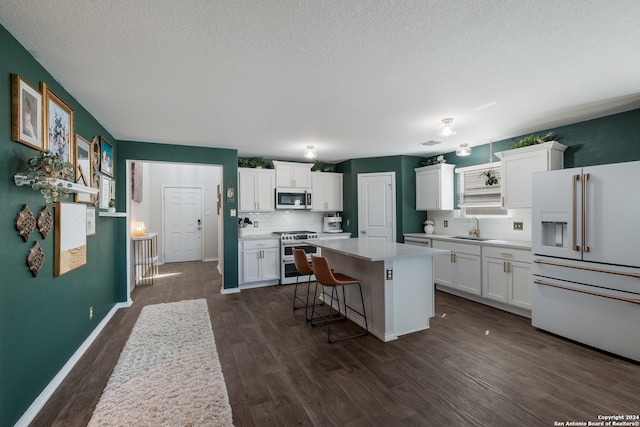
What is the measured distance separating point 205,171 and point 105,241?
14.7 ft

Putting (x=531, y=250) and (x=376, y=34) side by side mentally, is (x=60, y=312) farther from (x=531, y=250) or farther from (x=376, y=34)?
(x=531, y=250)

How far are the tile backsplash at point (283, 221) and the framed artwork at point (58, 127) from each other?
3.21 m

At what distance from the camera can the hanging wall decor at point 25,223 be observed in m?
1.78

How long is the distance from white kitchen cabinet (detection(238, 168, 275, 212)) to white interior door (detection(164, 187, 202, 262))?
3.11 m

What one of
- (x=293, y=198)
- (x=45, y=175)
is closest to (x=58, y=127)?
(x=45, y=175)

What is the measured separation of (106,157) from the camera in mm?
3643

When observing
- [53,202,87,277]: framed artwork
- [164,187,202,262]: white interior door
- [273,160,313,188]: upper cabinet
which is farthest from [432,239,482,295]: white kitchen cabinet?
[164,187,202,262]: white interior door

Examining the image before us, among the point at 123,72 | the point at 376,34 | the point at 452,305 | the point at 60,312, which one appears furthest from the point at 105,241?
the point at 452,305

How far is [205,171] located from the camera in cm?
780

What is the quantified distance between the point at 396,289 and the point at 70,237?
304 centimetres

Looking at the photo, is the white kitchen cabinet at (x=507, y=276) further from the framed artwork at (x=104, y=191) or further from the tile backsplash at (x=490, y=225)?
the framed artwork at (x=104, y=191)

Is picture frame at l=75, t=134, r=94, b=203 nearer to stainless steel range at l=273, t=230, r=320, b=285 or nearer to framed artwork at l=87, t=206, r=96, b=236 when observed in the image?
framed artwork at l=87, t=206, r=96, b=236

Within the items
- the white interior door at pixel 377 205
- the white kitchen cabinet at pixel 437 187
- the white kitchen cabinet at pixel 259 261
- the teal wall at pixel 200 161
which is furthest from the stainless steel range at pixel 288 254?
the white kitchen cabinet at pixel 437 187

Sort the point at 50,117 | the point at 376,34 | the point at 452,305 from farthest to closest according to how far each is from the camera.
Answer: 1. the point at 452,305
2. the point at 50,117
3. the point at 376,34
